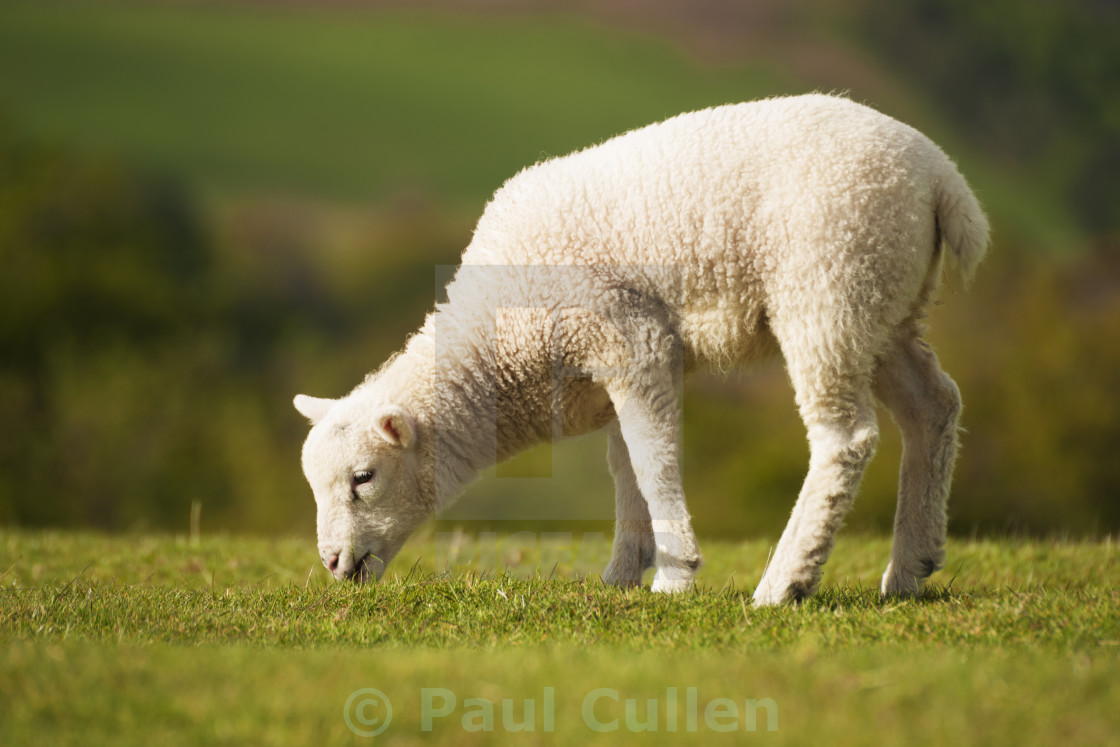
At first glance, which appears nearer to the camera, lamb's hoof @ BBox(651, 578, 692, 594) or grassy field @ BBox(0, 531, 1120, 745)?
grassy field @ BBox(0, 531, 1120, 745)

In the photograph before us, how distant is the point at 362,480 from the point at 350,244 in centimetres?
5723

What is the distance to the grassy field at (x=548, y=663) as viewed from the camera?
2.78 m

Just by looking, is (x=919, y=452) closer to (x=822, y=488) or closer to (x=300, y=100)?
(x=822, y=488)

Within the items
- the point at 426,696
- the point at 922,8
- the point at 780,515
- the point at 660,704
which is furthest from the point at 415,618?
the point at 922,8

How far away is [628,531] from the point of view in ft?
18.1

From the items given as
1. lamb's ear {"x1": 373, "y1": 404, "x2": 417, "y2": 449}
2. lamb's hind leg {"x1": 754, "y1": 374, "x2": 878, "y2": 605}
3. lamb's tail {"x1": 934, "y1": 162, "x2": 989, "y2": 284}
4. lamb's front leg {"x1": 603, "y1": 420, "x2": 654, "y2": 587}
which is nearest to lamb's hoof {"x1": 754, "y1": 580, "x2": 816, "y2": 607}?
lamb's hind leg {"x1": 754, "y1": 374, "x2": 878, "y2": 605}

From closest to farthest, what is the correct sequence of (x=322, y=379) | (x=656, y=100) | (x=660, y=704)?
(x=660, y=704) → (x=322, y=379) → (x=656, y=100)

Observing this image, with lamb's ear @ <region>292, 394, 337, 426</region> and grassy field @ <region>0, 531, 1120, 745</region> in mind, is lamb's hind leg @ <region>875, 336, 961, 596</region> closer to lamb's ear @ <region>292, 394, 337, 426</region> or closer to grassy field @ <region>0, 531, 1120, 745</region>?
grassy field @ <region>0, 531, 1120, 745</region>

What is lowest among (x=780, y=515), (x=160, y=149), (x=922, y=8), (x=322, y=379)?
(x=780, y=515)

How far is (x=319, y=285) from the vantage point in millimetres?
56969

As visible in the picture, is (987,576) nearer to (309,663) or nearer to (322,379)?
(309,663)

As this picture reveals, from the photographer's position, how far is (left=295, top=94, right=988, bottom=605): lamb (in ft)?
15.3

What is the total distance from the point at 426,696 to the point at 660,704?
64 cm

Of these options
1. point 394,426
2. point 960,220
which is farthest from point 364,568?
point 960,220
